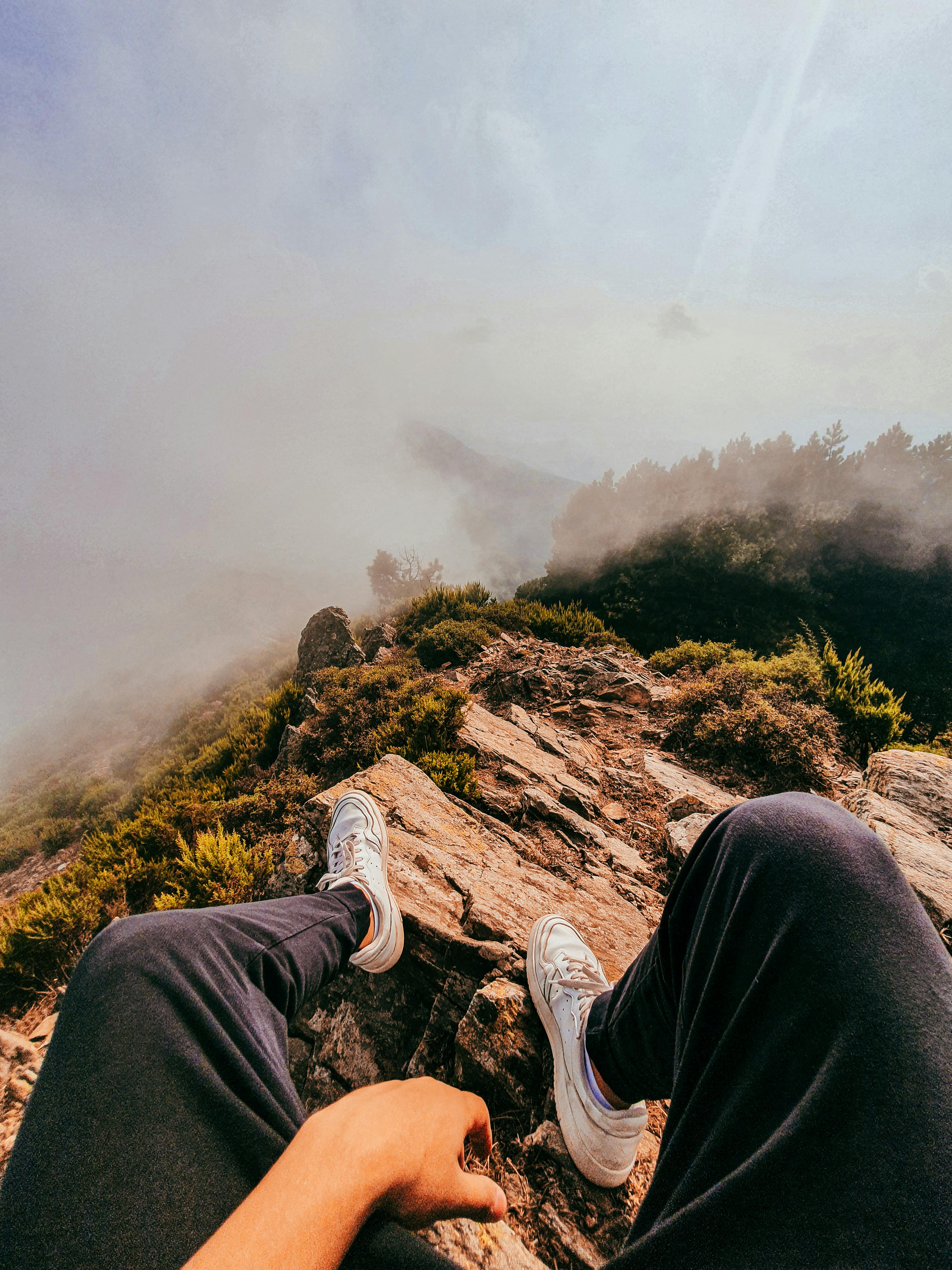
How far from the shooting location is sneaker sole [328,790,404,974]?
85.2 inches

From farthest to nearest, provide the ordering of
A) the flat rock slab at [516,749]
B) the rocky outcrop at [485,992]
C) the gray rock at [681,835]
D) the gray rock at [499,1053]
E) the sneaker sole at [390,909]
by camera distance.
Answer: the flat rock slab at [516,749]
the gray rock at [681,835]
the sneaker sole at [390,909]
the gray rock at [499,1053]
the rocky outcrop at [485,992]

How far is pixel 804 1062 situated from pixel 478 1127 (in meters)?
1.19

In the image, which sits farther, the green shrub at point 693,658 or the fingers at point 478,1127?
the green shrub at point 693,658

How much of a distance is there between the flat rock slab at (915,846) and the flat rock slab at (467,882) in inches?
72.2

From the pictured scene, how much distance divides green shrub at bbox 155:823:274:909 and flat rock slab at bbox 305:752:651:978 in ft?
2.75

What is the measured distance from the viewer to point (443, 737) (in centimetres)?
495

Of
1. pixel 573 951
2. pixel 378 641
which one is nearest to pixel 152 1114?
pixel 573 951

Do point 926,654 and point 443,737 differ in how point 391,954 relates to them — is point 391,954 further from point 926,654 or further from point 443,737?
point 926,654

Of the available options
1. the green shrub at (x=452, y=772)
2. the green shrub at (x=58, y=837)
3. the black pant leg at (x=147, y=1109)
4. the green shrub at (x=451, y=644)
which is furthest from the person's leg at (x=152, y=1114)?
the green shrub at (x=58, y=837)

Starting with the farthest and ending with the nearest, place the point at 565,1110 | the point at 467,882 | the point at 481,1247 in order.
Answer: the point at 467,882 < the point at 565,1110 < the point at 481,1247

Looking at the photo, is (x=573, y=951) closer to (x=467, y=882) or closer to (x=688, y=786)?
(x=467, y=882)

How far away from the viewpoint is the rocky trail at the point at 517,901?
1627 mm

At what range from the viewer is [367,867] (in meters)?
2.62

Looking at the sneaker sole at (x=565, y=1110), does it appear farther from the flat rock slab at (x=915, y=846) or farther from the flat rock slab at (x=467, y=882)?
the flat rock slab at (x=915, y=846)
